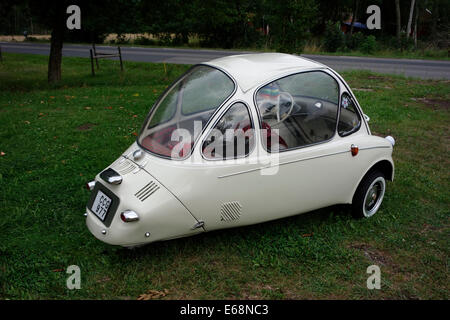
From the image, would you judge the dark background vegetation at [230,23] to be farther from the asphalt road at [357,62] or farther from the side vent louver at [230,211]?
the side vent louver at [230,211]

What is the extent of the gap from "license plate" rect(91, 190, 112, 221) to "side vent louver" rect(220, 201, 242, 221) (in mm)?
1017

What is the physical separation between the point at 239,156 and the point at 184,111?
81cm

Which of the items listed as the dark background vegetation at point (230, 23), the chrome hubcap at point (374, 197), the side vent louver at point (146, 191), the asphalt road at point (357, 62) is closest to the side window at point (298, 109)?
the chrome hubcap at point (374, 197)

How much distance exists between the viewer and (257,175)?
12.4 feet

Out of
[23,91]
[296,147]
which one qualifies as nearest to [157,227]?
[296,147]

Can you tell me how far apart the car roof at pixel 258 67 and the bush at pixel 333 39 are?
842 inches

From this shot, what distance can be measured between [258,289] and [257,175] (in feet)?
3.33

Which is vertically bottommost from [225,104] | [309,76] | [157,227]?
[157,227]

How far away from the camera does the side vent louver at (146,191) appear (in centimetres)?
349

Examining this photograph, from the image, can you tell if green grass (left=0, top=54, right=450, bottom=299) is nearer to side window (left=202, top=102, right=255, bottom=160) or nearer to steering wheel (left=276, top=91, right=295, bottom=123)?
side window (left=202, top=102, right=255, bottom=160)

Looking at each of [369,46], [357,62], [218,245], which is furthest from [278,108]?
[369,46]

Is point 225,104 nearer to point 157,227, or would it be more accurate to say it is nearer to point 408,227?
point 157,227

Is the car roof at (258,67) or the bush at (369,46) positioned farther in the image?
the bush at (369,46)

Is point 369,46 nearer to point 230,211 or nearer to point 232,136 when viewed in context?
point 232,136
